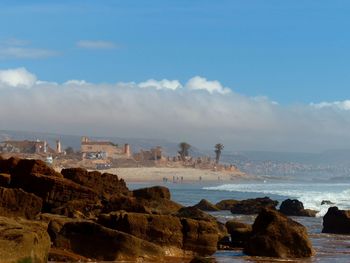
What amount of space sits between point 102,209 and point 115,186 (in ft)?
25.2

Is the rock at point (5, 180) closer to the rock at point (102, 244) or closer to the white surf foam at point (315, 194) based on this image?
the rock at point (102, 244)

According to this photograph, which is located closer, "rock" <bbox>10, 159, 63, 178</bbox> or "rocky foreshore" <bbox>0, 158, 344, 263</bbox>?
"rocky foreshore" <bbox>0, 158, 344, 263</bbox>

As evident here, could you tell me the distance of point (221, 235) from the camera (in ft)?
76.4

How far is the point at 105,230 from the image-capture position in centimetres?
1845

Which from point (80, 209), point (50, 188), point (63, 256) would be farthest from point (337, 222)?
point (63, 256)

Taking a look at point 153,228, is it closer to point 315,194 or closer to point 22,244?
point 22,244

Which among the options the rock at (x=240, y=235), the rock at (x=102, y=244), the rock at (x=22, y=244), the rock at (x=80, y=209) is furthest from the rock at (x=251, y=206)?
the rock at (x=22, y=244)

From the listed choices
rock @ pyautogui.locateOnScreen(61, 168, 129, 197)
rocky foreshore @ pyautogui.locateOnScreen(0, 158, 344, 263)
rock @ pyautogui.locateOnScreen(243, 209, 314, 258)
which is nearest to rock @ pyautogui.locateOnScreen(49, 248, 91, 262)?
rocky foreshore @ pyautogui.locateOnScreen(0, 158, 344, 263)

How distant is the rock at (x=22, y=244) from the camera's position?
13344 millimetres

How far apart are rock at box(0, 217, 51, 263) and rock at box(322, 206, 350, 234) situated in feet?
60.4

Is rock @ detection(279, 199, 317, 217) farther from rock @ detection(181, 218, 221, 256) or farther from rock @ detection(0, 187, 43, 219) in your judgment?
rock @ detection(181, 218, 221, 256)

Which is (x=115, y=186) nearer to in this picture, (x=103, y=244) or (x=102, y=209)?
(x=102, y=209)

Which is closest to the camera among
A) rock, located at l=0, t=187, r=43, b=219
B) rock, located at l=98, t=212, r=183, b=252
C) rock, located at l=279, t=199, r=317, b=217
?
rock, located at l=98, t=212, r=183, b=252

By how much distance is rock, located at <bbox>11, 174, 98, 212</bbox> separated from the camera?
88.8 ft
